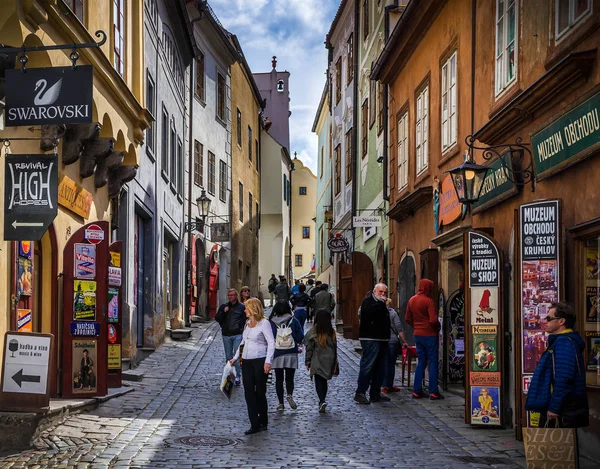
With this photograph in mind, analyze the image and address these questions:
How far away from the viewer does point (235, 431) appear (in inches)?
433

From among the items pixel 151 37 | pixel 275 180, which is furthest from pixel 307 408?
pixel 275 180

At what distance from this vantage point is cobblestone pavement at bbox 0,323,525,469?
8930 millimetres

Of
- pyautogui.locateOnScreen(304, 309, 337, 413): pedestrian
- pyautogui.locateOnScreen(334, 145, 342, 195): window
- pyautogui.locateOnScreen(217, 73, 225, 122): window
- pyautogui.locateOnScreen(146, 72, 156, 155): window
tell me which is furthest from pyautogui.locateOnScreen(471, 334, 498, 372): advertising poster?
pyautogui.locateOnScreen(217, 73, 225, 122): window

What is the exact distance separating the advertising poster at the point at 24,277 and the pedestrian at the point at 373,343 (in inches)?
190

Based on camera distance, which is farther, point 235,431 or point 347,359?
point 347,359

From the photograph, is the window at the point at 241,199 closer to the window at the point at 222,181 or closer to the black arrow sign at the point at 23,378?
the window at the point at 222,181

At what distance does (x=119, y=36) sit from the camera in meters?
16.1

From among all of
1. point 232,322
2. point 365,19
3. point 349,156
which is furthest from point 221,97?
point 232,322

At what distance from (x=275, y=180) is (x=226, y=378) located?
39.2 m

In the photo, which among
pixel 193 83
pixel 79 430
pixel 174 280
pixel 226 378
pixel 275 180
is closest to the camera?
pixel 79 430

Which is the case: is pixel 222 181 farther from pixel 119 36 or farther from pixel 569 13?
pixel 569 13

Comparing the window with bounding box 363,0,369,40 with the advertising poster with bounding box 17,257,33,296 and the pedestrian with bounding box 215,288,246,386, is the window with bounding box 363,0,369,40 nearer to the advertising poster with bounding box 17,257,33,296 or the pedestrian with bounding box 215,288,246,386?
the pedestrian with bounding box 215,288,246,386

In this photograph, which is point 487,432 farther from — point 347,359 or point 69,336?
point 347,359

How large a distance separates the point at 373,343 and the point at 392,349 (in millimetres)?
1233
